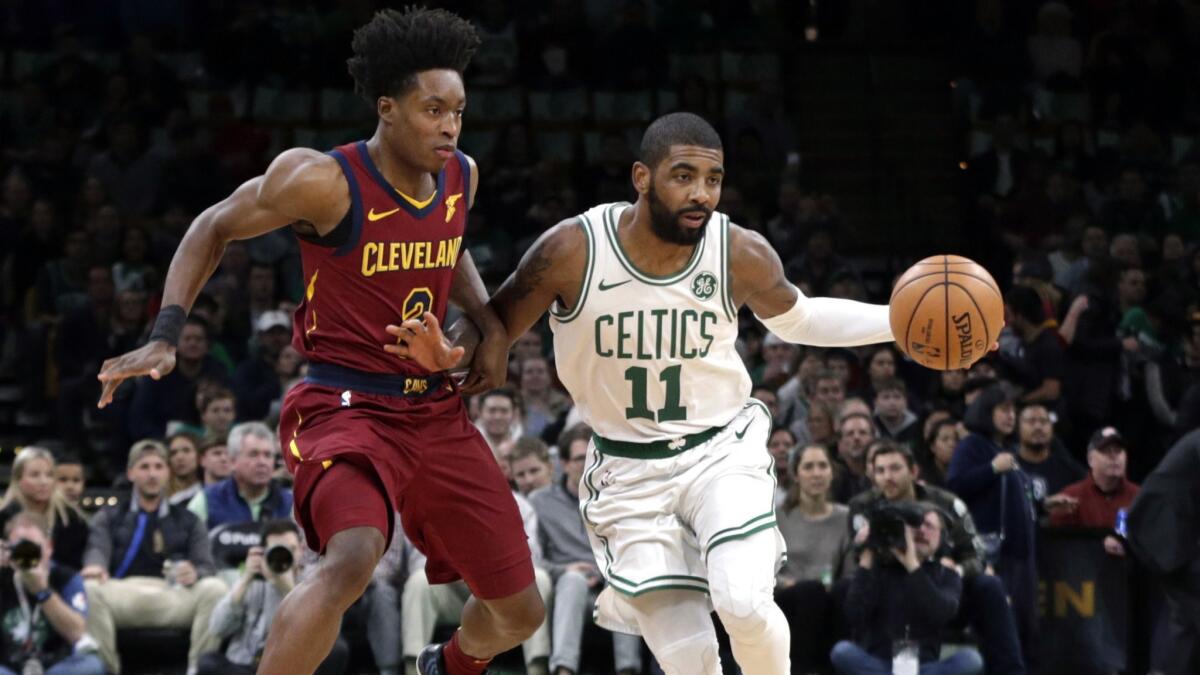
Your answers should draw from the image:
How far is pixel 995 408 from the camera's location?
11.1 m

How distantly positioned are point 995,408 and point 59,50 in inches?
331

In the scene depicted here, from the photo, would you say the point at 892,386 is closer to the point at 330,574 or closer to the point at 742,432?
the point at 742,432

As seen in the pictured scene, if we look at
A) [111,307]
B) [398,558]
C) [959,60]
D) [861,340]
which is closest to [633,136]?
[959,60]

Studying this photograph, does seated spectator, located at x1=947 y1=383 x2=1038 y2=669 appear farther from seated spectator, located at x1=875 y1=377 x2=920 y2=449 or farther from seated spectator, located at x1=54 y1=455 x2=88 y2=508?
seated spectator, located at x1=54 y1=455 x2=88 y2=508

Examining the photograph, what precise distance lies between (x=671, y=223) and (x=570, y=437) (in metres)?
4.40

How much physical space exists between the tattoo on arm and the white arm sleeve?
80 cm

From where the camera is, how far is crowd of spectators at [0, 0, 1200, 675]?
32.6 feet

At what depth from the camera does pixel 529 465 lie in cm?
1055

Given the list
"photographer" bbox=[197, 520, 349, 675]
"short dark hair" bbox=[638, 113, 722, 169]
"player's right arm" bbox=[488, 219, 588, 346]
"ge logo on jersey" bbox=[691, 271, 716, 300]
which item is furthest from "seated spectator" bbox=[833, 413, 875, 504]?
"short dark hair" bbox=[638, 113, 722, 169]

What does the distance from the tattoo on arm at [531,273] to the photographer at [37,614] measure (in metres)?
4.20

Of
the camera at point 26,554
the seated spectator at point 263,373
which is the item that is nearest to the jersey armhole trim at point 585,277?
the camera at point 26,554

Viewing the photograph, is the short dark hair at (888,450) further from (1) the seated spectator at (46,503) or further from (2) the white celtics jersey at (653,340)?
(1) the seated spectator at (46,503)

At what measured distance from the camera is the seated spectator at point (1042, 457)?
1107 centimetres

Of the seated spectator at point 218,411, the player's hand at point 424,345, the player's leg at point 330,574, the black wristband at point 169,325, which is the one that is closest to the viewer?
the player's leg at point 330,574
